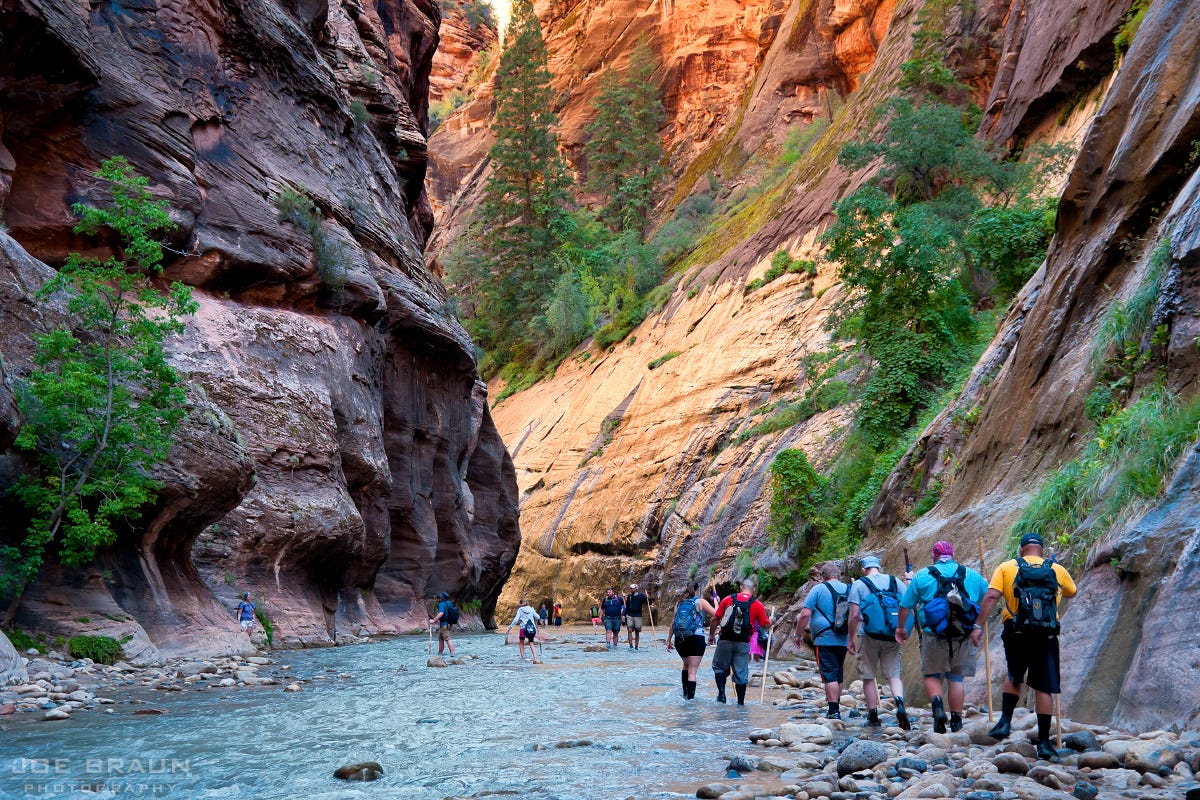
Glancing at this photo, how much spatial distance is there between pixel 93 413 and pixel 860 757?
1289 centimetres

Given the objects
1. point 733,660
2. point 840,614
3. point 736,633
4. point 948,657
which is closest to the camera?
point 948,657

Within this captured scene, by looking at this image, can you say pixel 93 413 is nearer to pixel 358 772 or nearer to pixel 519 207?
pixel 358 772

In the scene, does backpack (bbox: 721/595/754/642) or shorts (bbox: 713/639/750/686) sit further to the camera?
shorts (bbox: 713/639/750/686)

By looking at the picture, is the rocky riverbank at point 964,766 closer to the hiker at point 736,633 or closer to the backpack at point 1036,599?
the backpack at point 1036,599

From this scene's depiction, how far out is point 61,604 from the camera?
1402cm

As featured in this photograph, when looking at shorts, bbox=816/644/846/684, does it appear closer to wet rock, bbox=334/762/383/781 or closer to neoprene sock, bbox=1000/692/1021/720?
neoprene sock, bbox=1000/692/1021/720

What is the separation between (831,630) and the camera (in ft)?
31.3

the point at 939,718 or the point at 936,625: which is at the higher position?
the point at 936,625

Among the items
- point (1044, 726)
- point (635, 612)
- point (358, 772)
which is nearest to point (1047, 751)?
point (1044, 726)

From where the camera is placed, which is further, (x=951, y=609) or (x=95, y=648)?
(x=95, y=648)

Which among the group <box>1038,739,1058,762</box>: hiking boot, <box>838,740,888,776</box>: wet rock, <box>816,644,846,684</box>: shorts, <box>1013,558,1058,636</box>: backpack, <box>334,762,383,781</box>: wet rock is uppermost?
<box>1013,558,1058,636</box>: backpack

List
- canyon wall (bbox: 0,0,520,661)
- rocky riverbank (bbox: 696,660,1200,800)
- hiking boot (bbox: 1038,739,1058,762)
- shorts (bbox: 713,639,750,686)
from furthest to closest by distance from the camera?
canyon wall (bbox: 0,0,520,661)
shorts (bbox: 713,639,750,686)
hiking boot (bbox: 1038,739,1058,762)
rocky riverbank (bbox: 696,660,1200,800)


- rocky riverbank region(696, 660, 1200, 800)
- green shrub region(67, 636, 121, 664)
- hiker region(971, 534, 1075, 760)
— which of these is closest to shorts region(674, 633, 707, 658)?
rocky riverbank region(696, 660, 1200, 800)

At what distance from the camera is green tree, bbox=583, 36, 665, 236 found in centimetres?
6612
